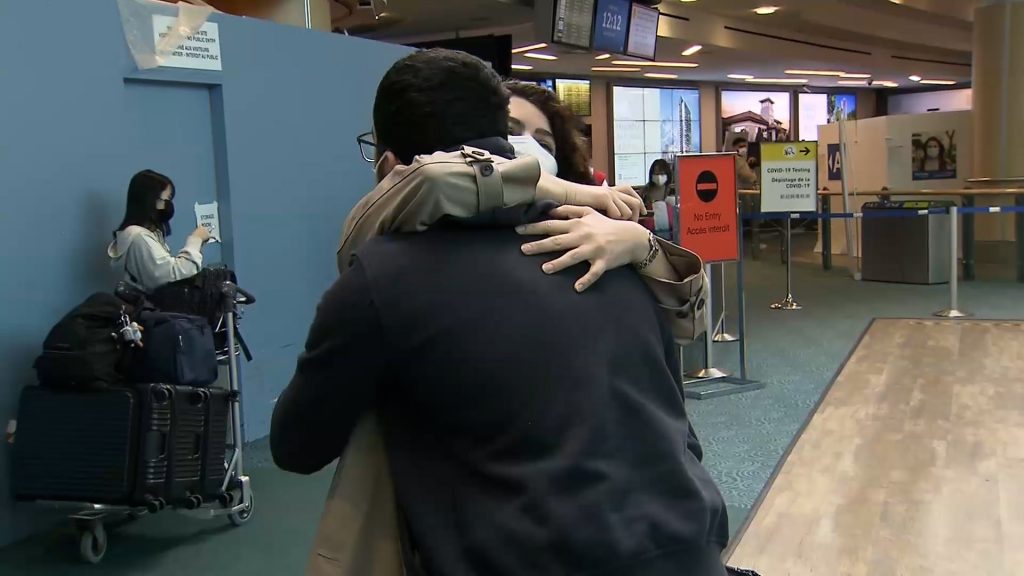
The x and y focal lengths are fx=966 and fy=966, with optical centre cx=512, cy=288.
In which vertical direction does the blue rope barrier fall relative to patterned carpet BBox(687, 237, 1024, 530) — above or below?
above

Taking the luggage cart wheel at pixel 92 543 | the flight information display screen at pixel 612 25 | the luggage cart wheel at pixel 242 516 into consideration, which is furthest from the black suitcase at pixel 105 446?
the flight information display screen at pixel 612 25

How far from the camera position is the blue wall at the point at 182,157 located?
141 inches

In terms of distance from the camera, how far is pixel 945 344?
5.80m

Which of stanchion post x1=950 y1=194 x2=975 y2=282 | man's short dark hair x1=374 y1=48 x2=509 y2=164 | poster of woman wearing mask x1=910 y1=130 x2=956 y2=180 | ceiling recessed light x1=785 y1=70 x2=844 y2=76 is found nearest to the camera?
man's short dark hair x1=374 y1=48 x2=509 y2=164

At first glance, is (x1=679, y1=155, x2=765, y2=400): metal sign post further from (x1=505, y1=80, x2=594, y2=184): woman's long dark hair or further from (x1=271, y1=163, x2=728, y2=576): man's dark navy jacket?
(x1=271, y1=163, x2=728, y2=576): man's dark navy jacket

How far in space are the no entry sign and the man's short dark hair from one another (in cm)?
438

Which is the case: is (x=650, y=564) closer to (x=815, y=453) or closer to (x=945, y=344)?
(x=815, y=453)

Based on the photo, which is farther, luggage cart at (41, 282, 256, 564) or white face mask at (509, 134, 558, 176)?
luggage cart at (41, 282, 256, 564)

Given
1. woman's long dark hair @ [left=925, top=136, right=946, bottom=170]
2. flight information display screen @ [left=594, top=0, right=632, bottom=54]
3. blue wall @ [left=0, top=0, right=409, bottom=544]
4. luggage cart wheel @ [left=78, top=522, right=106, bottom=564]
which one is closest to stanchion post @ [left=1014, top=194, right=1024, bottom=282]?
woman's long dark hair @ [left=925, top=136, right=946, bottom=170]

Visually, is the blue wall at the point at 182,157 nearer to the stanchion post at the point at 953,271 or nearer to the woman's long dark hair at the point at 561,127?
the woman's long dark hair at the point at 561,127

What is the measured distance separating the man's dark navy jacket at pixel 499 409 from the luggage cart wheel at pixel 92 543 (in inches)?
106

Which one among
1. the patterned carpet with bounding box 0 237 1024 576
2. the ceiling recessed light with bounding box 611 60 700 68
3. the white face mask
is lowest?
the patterned carpet with bounding box 0 237 1024 576

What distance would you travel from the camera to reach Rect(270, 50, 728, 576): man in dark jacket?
986mm

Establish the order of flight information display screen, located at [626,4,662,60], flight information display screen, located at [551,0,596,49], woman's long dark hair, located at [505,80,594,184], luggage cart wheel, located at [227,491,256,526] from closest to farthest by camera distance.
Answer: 1. woman's long dark hair, located at [505,80,594,184]
2. luggage cart wheel, located at [227,491,256,526]
3. flight information display screen, located at [551,0,596,49]
4. flight information display screen, located at [626,4,662,60]
